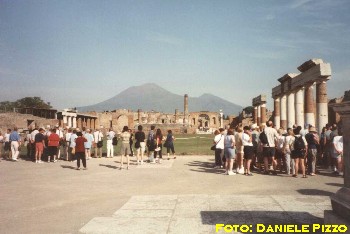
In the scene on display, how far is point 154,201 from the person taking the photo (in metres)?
6.98

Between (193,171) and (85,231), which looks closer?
(85,231)

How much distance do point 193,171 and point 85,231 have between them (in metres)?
7.42

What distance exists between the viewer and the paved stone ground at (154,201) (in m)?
5.41

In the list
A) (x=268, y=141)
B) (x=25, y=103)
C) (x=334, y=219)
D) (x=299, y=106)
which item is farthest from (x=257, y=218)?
(x=25, y=103)

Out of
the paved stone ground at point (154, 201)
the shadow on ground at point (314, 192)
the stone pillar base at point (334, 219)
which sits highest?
the stone pillar base at point (334, 219)

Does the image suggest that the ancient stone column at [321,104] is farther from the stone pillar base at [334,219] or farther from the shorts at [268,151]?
the stone pillar base at [334,219]

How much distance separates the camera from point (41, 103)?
296 feet

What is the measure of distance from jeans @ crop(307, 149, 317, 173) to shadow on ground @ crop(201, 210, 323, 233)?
5.72 m

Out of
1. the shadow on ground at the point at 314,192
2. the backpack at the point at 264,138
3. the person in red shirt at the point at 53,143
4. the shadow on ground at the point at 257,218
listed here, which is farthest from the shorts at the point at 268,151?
the person in red shirt at the point at 53,143

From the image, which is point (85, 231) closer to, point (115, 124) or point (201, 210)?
point (201, 210)

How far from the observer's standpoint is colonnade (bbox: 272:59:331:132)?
14.3 metres

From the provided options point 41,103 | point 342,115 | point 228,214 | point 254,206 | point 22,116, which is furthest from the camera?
point 41,103

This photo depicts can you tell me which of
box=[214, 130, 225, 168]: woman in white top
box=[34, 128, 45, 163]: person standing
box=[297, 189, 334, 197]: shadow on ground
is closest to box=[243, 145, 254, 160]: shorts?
box=[214, 130, 225, 168]: woman in white top

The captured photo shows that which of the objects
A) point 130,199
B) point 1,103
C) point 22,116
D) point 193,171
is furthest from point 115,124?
point 130,199
